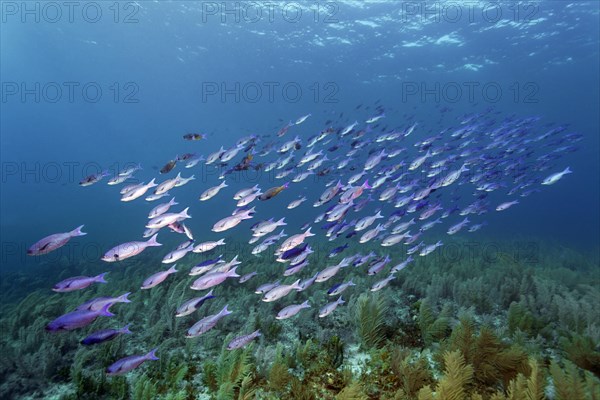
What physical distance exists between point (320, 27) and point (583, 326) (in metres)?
29.2

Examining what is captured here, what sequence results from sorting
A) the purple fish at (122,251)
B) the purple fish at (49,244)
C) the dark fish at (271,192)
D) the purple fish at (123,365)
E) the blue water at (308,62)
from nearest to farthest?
the purple fish at (123,365)
the purple fish at (49,244)
the purple fish at (122,251)
the dark fish at (271,192)
the blue water at (308,62)

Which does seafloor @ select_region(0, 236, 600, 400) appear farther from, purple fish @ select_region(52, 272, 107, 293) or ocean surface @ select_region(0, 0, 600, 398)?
purple fish @ select_region(52, 272, 107, 293)

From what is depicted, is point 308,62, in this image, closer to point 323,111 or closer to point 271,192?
point 323,111

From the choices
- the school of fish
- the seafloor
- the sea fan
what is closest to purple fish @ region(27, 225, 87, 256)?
the school of fish

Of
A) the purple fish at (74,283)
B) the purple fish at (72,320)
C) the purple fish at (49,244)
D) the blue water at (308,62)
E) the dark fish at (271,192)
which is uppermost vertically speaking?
the blue water at (308,62)

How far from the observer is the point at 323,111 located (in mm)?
43312

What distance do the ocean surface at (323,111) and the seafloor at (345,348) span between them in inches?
3.8

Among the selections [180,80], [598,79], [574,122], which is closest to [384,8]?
[598,79]

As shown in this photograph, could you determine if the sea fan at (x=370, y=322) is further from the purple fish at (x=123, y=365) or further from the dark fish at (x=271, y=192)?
the purple fish at (x=123, y=365)

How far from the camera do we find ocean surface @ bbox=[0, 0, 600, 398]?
8.25m

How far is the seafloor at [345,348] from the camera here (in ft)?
13.6

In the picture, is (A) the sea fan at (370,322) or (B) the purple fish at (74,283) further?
(A) the sea fan at (370,322)

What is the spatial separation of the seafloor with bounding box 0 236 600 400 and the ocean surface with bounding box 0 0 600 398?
0.31 ft

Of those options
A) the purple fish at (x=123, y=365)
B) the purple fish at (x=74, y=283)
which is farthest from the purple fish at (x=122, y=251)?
the purple fish at (x=123, y=365)
